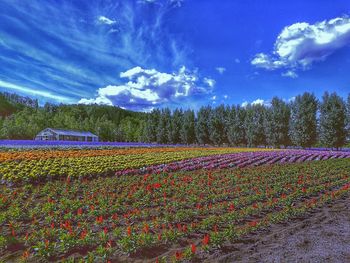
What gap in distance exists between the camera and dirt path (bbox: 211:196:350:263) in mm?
5422

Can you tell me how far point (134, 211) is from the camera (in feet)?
26.0

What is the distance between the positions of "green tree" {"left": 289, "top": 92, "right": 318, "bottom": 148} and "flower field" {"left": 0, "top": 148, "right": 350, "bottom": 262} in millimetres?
31698

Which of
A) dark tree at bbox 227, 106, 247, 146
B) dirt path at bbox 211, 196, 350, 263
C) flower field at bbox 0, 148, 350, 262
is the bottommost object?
dirt path at bbox 211, 196, 350, 263

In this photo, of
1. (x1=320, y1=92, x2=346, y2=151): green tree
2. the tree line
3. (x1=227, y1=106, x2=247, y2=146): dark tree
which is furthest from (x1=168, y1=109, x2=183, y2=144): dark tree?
(x1=320, y1=92, x2=346, y2=151): green tree

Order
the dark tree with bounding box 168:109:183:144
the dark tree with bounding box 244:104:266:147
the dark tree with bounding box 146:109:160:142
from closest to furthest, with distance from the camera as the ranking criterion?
1. the dark tree with bounding box 244:104:266:147
2. the dark tree with bounding box 168:109:183:144
3. the dark tree with bounding box 146:109:160:142

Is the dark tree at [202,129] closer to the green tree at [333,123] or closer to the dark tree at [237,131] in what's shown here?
the dark tree at [237,131]

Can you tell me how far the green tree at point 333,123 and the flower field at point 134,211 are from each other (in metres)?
30.5

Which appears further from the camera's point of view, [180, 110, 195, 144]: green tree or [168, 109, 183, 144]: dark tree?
[168, 109, 183, 144]: dark tree

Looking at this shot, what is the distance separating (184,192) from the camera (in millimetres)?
10609

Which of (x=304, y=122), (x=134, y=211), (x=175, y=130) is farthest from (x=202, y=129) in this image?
(x=134, y=211)

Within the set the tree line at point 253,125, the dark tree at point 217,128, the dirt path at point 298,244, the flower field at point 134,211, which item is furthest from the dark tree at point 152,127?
the dirt path at point 298,244

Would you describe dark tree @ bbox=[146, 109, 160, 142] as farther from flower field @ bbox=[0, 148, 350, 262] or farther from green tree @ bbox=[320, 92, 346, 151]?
flower field @ bbox=[0, 148, 350, 262]

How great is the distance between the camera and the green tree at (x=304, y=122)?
4519 cm

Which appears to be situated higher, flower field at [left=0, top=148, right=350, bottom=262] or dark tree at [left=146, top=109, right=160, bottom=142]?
dark tree at [left=146, top=109, right=160, bottom=142]
